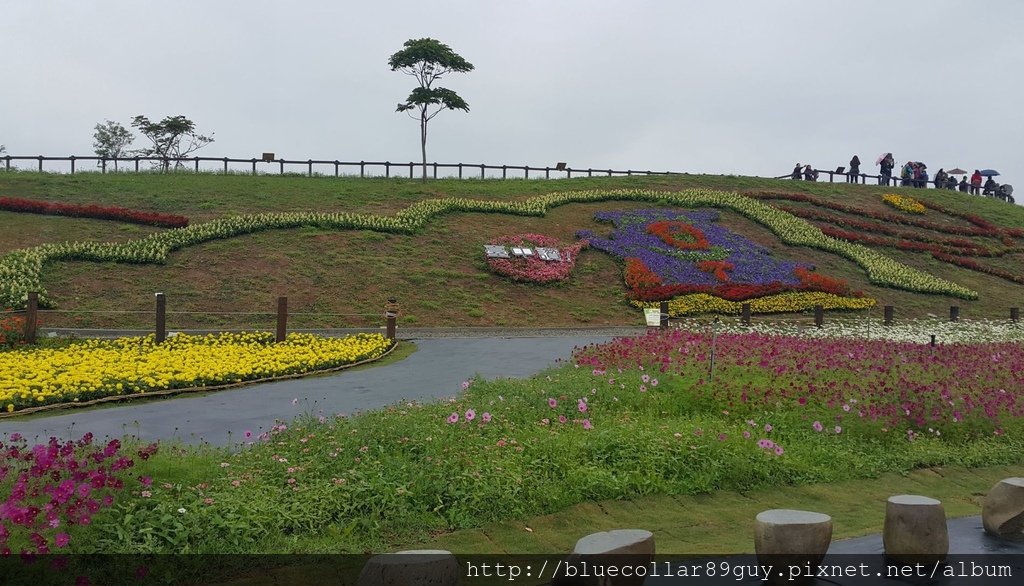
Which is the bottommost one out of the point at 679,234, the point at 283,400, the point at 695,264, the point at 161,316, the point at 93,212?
the point at 283,400

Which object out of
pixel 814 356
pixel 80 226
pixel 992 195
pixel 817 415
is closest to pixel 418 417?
pixel 817 415

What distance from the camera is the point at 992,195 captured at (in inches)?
1977

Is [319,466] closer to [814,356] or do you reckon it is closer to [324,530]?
[324,530]

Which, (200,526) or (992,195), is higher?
(992,195)

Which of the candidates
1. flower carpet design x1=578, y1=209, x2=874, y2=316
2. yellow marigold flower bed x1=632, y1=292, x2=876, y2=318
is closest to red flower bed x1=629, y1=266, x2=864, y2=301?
flower carpet design x1=578, y1=209, x2=874, y2=316

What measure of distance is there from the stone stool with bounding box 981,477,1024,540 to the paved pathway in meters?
6.60

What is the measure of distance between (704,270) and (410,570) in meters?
23.5

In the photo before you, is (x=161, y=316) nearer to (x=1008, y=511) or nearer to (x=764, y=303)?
(x=1008, y=511)

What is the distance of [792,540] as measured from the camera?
16.0ft

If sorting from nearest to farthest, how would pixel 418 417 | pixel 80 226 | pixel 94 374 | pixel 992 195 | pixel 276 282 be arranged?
pixel 418 417
pixel 94 374
pixel 276 282
pixel 80 226
pixel 992 195

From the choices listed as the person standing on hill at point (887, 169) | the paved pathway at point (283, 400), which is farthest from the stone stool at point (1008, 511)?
the person standing on hill at point (887, 169)

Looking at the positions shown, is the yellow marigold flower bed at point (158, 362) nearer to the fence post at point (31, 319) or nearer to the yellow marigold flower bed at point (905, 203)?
the fence post at point (31, 319)

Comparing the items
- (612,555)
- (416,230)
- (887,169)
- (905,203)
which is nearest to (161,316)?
(416,230)

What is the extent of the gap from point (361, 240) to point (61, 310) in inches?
389
